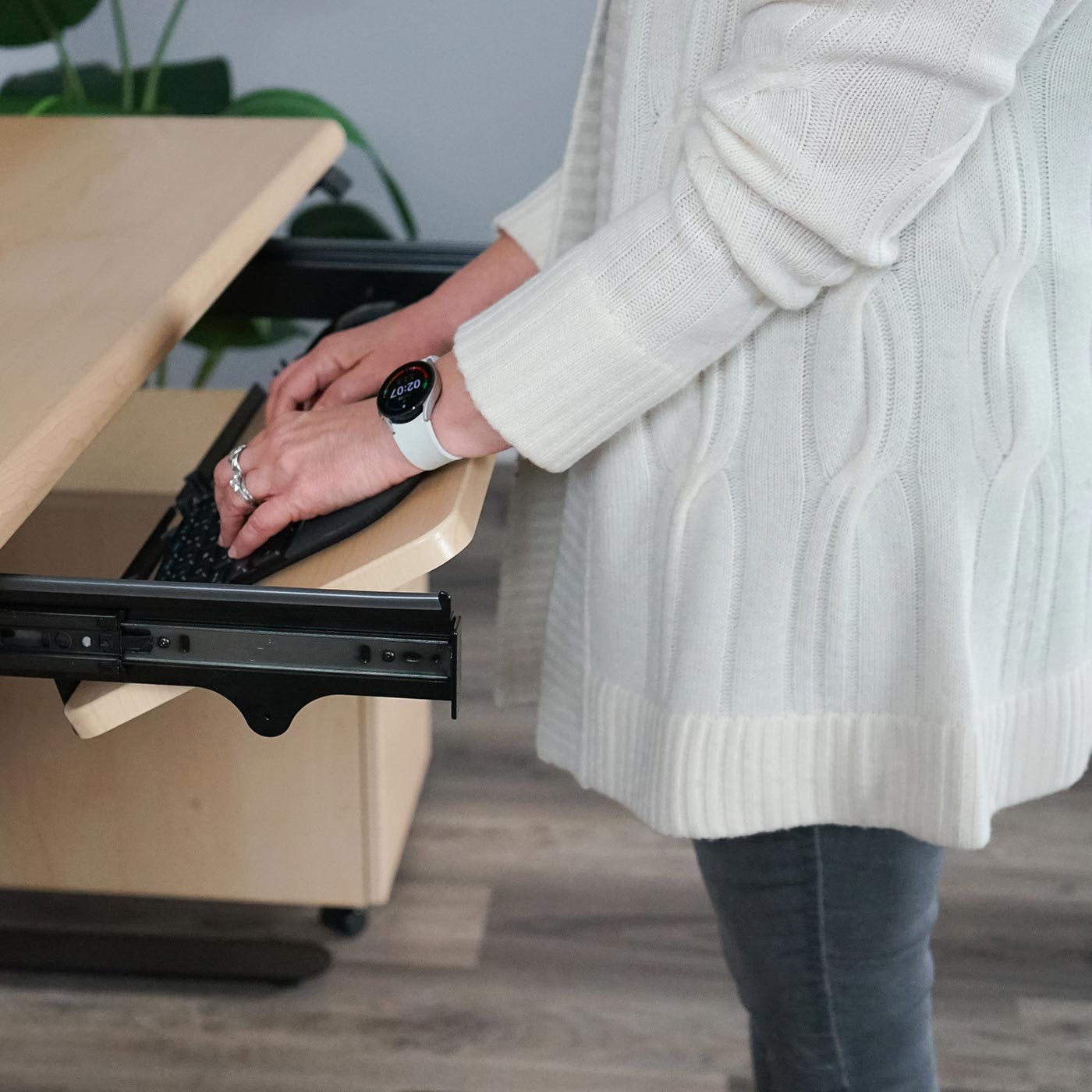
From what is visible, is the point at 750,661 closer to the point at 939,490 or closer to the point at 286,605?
the point at 939,490

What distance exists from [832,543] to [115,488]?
715mm

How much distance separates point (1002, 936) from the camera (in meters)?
1.40

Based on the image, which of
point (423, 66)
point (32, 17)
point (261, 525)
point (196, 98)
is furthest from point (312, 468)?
point (423, 66)

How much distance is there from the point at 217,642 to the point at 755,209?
0.34 m

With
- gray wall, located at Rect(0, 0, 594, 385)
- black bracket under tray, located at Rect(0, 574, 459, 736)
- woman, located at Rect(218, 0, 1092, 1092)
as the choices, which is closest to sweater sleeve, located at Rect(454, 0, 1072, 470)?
woman, located at Rect(218, 0, 1092, 1092)

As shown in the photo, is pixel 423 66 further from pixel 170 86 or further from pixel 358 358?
pixel 358 358

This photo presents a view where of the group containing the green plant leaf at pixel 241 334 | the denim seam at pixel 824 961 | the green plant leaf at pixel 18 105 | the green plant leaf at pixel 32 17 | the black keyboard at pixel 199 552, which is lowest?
the green plant leaf at pixel 241 334

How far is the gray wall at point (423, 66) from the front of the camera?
2326 mm

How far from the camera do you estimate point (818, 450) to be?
2.05 ft

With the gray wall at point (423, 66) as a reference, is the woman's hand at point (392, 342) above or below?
above

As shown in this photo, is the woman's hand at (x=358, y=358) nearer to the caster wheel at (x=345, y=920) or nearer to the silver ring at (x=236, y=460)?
the silver ring at (x=236, y=460)

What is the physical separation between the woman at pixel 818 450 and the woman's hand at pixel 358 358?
11cm

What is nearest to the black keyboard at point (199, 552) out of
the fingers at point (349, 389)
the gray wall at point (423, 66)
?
the fingers at point (349, 389)

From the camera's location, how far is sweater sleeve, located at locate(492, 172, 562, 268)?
0.85 metres
